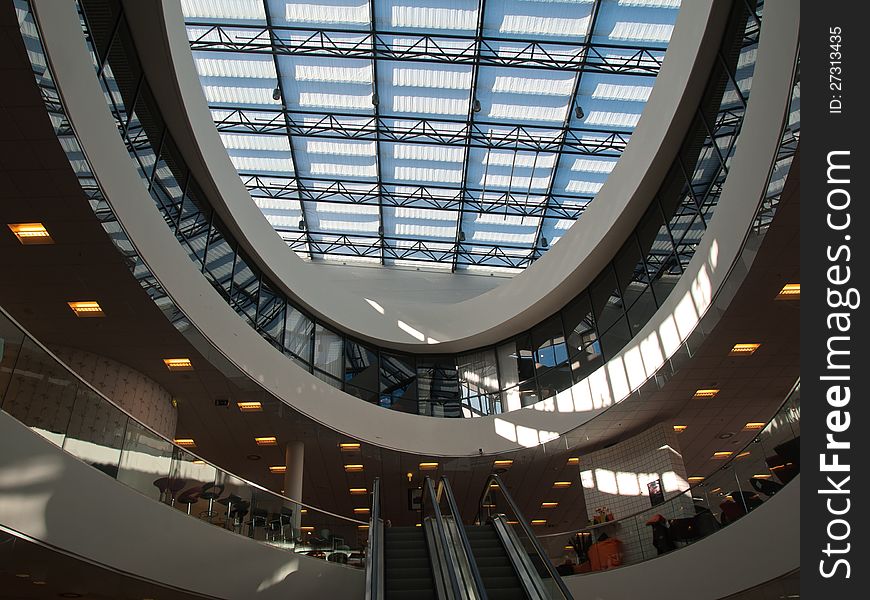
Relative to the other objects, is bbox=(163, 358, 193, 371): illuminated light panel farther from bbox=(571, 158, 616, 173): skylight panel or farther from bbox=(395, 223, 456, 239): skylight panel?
bbox=(571, 158, 616, 173): skylight panel

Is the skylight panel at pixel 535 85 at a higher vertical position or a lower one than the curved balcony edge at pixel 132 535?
higher

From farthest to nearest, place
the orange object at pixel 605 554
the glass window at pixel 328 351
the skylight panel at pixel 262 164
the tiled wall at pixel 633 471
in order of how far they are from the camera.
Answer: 1. the skylight panel at pixel 262 164
2. the glass window at pixel 328 351
3. the tiled wall at pixel 633 471
4. the orange object at pixel 605 554

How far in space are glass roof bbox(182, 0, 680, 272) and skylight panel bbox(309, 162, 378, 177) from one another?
65 mm

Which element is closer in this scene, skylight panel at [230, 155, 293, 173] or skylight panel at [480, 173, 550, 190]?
skylight panel at [230, 155, 293, 173]

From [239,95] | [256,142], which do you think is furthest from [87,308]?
[256,142]

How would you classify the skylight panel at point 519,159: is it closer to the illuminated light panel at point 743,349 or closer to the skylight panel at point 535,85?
the skylight panel at point 535,85

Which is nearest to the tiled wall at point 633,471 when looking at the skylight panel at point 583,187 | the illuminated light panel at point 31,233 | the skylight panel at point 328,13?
the illuminated light panel at point 31,233

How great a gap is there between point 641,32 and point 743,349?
11515 mm

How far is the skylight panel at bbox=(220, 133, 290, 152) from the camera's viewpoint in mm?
23984

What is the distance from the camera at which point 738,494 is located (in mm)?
9797

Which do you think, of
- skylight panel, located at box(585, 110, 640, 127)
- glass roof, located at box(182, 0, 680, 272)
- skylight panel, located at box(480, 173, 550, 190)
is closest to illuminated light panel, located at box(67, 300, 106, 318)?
glass roof, located at box(182, 0, 680, 272)

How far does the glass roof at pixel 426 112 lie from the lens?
1964cm

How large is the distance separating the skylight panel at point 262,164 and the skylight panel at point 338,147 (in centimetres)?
123

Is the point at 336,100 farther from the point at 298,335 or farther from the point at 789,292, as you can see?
the point at 789,292
